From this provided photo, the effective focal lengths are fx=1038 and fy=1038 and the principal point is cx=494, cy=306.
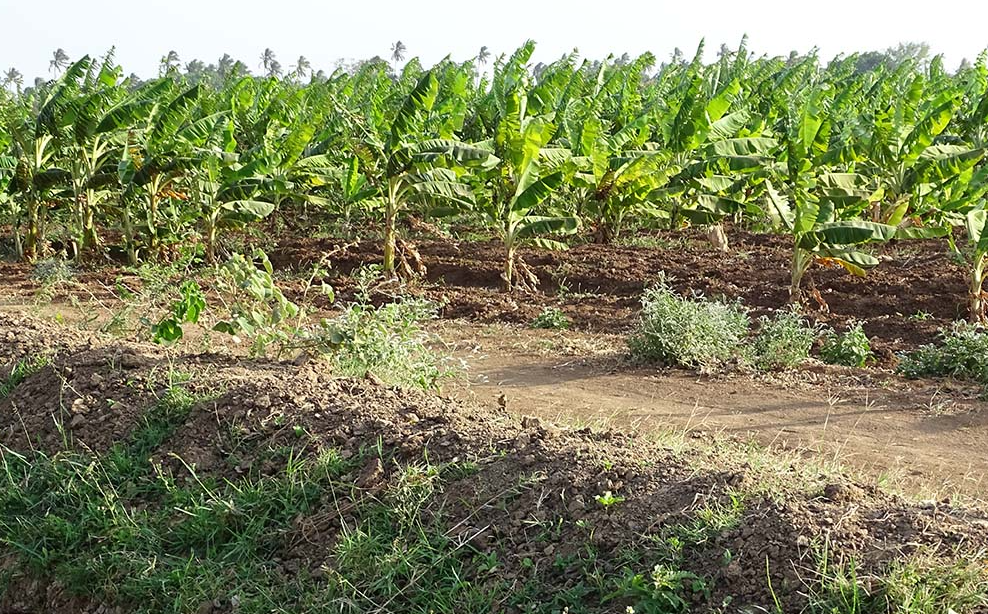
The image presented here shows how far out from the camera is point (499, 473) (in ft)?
14.7

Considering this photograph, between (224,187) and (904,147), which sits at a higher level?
(904,147)

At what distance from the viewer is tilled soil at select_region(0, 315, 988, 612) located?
3713 millimetres

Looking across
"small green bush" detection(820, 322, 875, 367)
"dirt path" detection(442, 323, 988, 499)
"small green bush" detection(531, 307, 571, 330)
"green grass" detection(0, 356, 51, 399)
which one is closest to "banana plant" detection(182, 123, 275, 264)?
"small green bush" detection(531, 307, 571, 330)

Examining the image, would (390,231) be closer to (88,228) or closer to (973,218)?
(88,228)

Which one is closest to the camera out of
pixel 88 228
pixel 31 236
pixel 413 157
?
pixel 413 157

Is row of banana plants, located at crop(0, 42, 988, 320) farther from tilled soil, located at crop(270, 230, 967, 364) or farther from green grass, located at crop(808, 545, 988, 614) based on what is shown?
green grass, located at crop(808, 545, 988, 614)

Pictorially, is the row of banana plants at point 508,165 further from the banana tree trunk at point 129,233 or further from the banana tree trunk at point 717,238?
the banana tree trunk at point 717,238

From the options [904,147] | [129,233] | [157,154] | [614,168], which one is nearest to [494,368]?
[614,168]

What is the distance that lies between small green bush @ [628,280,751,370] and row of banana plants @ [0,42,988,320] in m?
2.21

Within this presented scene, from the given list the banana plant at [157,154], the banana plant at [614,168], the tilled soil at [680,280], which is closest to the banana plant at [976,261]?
the tilled soil at [680,280]

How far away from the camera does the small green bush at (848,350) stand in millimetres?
8414

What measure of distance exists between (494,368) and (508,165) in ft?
12.8

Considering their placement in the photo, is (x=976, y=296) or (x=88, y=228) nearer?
(x=976, y=296)

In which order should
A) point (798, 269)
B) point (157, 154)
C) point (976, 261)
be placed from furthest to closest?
point (157, 154) < point (798, 269) < point (976, 261)
